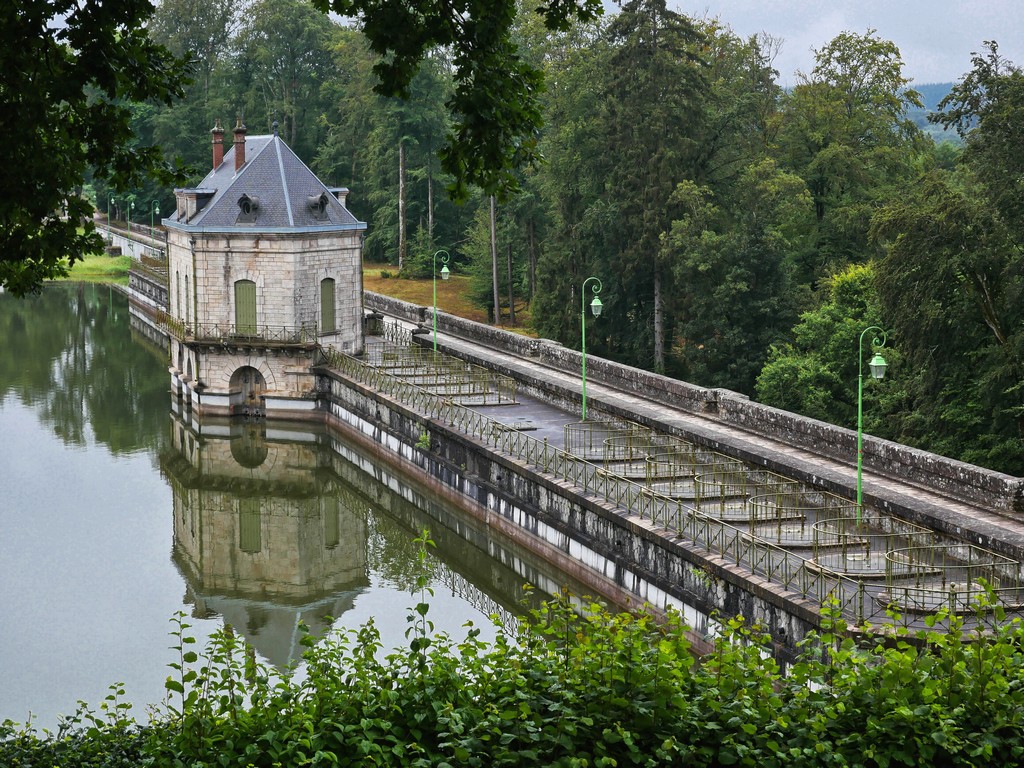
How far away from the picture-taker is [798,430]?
29.6 meters

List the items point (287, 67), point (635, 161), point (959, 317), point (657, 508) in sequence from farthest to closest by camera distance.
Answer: point (287, 67) < point (635, 161) < point (959, 317) < point (657, 508)

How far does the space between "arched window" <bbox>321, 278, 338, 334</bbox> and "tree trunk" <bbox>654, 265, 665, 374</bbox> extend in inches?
452

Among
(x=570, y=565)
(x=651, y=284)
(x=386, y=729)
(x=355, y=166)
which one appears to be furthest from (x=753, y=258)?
(x=355, y=166)

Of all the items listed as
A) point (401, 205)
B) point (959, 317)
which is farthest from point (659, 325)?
point (401, 205)

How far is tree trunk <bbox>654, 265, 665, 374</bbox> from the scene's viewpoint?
48.2 metres

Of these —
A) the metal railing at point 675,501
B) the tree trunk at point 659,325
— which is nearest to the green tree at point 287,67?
the tree trunk at point 659,325

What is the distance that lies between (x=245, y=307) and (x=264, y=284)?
3.32 ft

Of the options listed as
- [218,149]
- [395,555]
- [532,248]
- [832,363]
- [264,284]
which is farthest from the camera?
[532,248]

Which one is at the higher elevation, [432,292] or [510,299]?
[510,299]

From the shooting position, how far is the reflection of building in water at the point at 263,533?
26953 millimetres

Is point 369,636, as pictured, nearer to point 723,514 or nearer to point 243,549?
point 723,514

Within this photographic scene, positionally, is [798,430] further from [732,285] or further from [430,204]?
[430,204]

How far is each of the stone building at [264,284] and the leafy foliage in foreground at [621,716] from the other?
32068 mm

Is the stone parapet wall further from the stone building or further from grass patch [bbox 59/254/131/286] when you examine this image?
grass patch [bbox 59/254/131/286]
